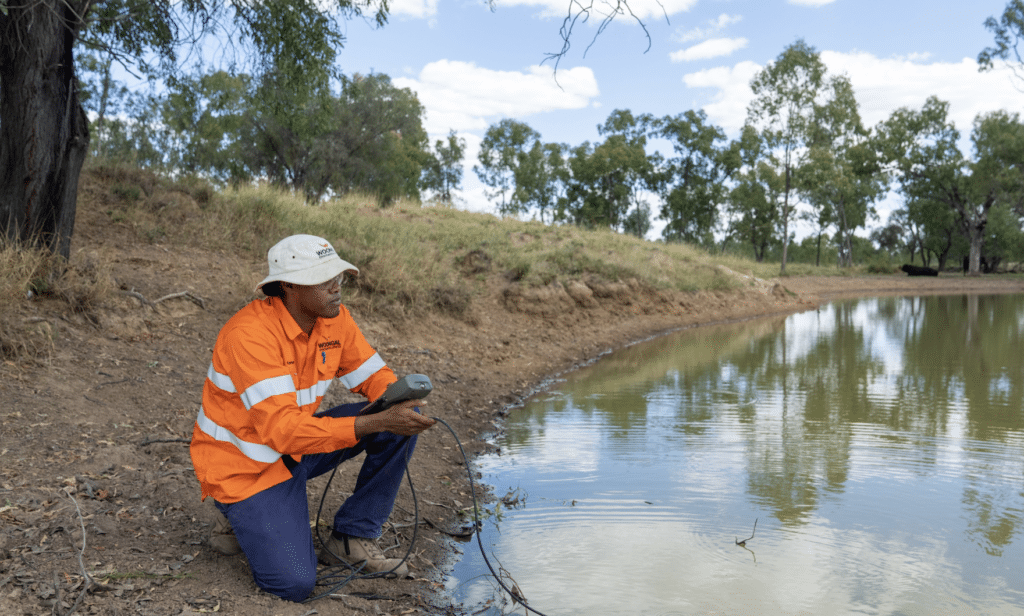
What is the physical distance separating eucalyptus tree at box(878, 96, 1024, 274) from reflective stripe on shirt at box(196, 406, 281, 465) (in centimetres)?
4498

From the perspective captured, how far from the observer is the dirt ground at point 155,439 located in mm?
2969

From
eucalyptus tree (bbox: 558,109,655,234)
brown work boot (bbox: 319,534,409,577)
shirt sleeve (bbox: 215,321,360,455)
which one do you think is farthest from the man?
eucalyptus tree (bbox: 558,109,655,234)

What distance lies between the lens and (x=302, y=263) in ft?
10.1

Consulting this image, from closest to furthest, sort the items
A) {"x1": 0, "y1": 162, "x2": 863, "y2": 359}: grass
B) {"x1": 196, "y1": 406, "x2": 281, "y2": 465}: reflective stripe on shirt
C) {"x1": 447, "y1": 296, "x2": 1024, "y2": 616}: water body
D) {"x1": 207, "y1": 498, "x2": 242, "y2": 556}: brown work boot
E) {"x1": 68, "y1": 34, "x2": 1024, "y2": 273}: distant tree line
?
{"x1": 196, "y1": 406, "x2": 281, "y2": 465}: reflective stripe on shirt, {"x1": 207, "y1": 498, "x2": 242, "y2": 556}: brown work boot, {"x1": 447, "y1": 296, "x2": 1024, "y2": 616}: water body, {"x1": 0, "y1": 162, "x2": 863, "y2": 359}: grass, {"x1": 68, "y1": 34, "x2": 1024, "y2": 273}: distant tree line

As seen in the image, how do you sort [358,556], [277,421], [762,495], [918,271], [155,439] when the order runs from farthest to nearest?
[918,271], [762,495], [155,439], [358,556], [277,421]

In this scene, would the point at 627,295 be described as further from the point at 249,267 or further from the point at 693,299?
the point at 249,267

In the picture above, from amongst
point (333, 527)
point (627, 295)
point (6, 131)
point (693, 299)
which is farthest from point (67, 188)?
point (693, 299)

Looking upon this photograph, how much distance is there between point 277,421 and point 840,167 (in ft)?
109

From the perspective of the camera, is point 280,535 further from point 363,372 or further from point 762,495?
point 762,495

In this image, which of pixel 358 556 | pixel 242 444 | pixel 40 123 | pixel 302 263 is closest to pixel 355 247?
pixel 40 123

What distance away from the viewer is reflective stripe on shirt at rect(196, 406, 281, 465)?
2.97 m

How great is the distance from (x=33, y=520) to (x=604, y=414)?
17.7 ft

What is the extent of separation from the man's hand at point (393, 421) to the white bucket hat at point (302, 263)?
2.12ft

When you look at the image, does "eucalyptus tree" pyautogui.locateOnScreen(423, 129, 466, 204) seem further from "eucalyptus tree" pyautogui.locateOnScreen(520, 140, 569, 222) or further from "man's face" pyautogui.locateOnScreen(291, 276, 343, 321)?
"man's face" pyautogui.locateOnScreen(291, 276, 343, 321)
